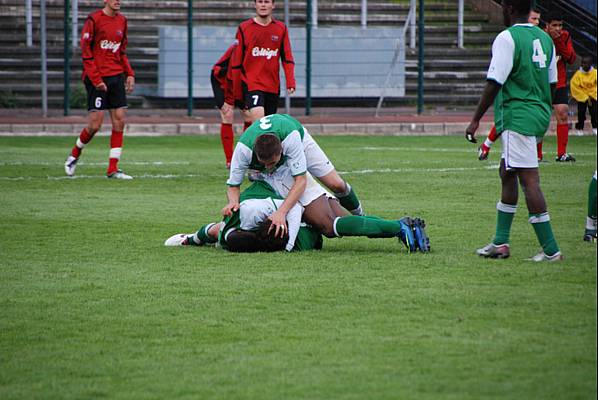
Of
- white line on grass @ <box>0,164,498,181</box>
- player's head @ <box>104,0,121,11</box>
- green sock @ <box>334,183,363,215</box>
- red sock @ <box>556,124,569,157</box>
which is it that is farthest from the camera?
red sock @ <box>556,124,569,157</box>

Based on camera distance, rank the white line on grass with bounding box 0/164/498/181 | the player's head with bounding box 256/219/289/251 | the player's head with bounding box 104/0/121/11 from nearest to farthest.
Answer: the player's head with bounding box 256/219/289/251
the white line on grass with bounding box 0/164/498/181
the player's head with bounding box 104/0/121/11

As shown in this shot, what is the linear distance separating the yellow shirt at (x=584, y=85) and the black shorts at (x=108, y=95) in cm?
1076

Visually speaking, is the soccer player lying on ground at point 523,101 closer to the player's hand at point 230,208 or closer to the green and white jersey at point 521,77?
the green and white jersey at point 521,77

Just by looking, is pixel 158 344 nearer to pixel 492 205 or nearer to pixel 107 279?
pixel 107 279

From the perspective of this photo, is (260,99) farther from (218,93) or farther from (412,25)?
(412,25)

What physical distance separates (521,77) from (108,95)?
8099 mm

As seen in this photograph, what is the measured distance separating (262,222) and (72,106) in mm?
18894

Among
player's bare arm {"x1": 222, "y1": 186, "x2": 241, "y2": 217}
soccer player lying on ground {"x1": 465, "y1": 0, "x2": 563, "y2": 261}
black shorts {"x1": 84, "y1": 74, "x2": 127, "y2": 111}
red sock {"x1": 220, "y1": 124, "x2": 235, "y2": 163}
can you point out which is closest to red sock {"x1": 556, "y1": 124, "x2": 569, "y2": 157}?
red sock {"x1": 220, "y1": 124, "x2": 235, "y2": 163}

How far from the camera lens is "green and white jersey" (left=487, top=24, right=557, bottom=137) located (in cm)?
799

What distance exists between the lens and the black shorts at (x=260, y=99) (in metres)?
14.3

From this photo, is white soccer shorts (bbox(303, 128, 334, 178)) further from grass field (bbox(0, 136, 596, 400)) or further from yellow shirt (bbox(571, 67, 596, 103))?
yellow shirt (bbox(571, 67, 596, 103))

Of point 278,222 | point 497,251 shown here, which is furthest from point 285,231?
point 497,251

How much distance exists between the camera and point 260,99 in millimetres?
14328

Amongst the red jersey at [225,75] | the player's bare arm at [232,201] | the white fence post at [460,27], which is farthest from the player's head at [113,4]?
the white fence post at [460,27]
